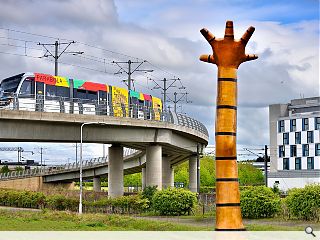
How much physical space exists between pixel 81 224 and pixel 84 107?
1722cm

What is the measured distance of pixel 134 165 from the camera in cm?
8506

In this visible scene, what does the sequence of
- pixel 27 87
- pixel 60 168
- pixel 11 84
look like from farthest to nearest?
pixel 60 168
pixel 11 84
pixel 27 87

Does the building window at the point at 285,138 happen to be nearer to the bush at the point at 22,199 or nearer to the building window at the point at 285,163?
the building window at the point at 285,163

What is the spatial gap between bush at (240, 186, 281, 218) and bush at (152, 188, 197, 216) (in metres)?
5.26

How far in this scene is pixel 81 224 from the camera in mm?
35156

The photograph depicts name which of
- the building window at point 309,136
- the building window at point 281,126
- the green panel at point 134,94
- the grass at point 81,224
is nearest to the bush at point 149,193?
the green panel at point 134,94

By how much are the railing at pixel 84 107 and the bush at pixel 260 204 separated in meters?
15.2

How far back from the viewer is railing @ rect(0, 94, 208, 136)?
4675 cm

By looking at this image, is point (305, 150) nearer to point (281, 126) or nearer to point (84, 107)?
point (281, 126)

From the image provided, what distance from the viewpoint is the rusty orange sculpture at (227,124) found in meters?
14.3

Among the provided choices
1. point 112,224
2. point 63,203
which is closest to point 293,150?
point 63,203

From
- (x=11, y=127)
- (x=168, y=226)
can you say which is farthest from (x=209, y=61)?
(x=11, y=127)

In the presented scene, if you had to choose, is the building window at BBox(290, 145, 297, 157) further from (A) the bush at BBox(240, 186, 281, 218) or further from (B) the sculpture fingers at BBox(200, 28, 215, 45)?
(B) the sculpture fingers at BBox(200, 28, 215, 45)

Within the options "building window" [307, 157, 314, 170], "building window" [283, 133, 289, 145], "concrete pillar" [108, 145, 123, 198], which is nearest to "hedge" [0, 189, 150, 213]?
"concrete pillar" [108, 145, 123, 198]
